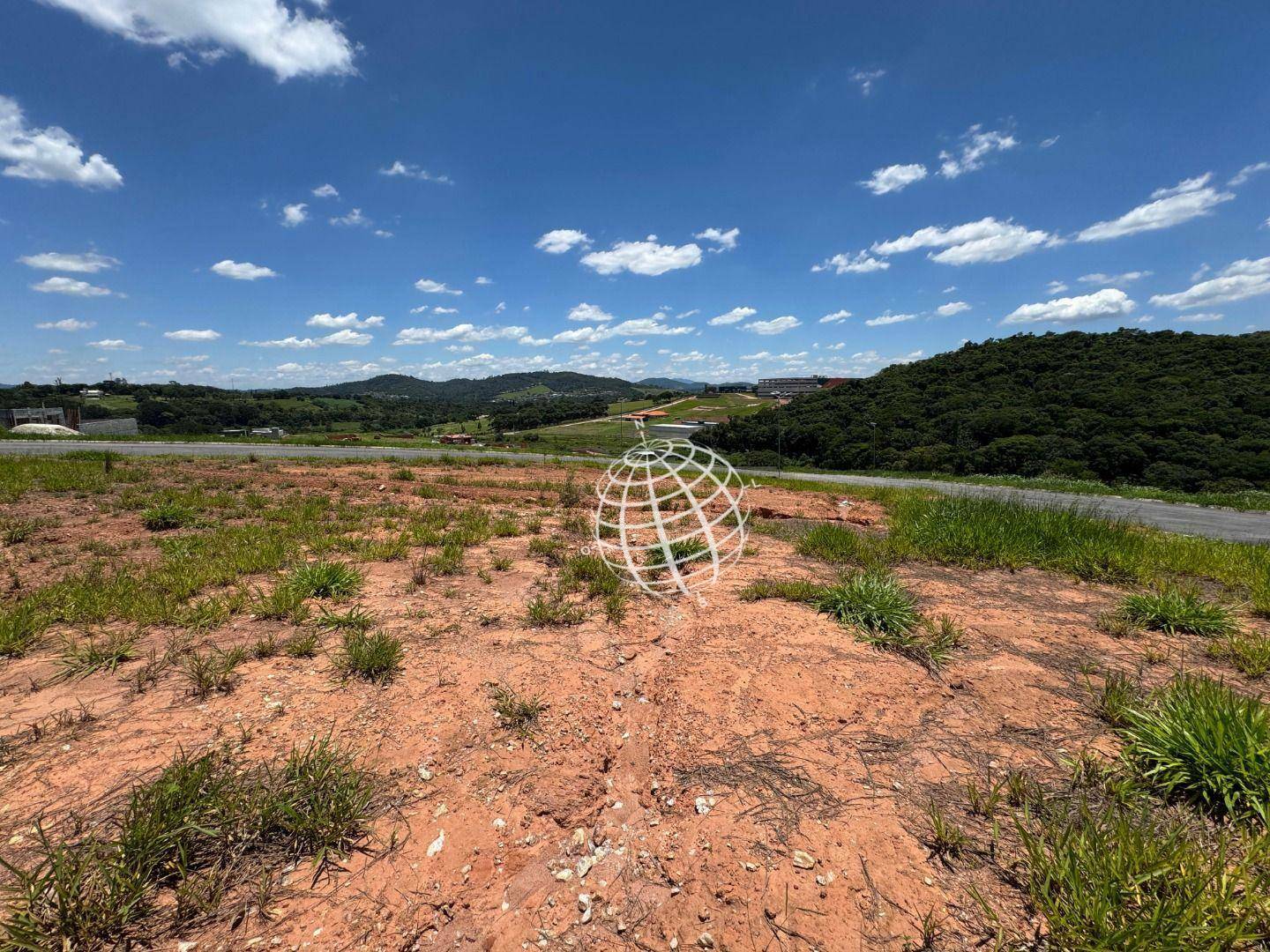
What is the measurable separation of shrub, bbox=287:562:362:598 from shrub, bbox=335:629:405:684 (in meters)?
1.80

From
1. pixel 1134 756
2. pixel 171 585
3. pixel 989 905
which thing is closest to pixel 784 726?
pixel 989 905

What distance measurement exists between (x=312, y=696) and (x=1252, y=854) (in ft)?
20.2

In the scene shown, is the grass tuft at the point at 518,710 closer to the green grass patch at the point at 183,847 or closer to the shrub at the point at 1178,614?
the green grass patch at the point at 183,847

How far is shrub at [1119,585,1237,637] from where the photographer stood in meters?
5.30

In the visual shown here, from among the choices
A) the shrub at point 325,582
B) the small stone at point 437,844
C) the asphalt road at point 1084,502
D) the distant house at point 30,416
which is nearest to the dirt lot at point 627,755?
the small stone at point 437,844

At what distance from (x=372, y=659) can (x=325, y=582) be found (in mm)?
2413

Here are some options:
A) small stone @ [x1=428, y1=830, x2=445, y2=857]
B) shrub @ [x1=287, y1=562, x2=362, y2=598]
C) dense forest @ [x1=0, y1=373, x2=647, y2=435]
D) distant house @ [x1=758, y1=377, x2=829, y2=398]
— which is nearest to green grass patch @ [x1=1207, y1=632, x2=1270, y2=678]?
small stone @ [x1=428, y1=830, x2=445, y2=857]

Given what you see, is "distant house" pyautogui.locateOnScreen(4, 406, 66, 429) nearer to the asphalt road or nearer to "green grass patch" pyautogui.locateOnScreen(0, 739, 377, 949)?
the asphalt road

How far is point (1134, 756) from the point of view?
329cm

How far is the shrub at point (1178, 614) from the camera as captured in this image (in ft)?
17.4

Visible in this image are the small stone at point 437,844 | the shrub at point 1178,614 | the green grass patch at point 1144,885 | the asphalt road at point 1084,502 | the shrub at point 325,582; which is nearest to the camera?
the green grass patch at point 1144,885

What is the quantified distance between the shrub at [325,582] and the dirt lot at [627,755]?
0.25 meters

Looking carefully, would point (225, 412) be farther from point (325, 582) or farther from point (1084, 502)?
point (1084, 502)

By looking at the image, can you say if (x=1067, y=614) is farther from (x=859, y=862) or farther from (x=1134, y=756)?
(x=859, y=862)
